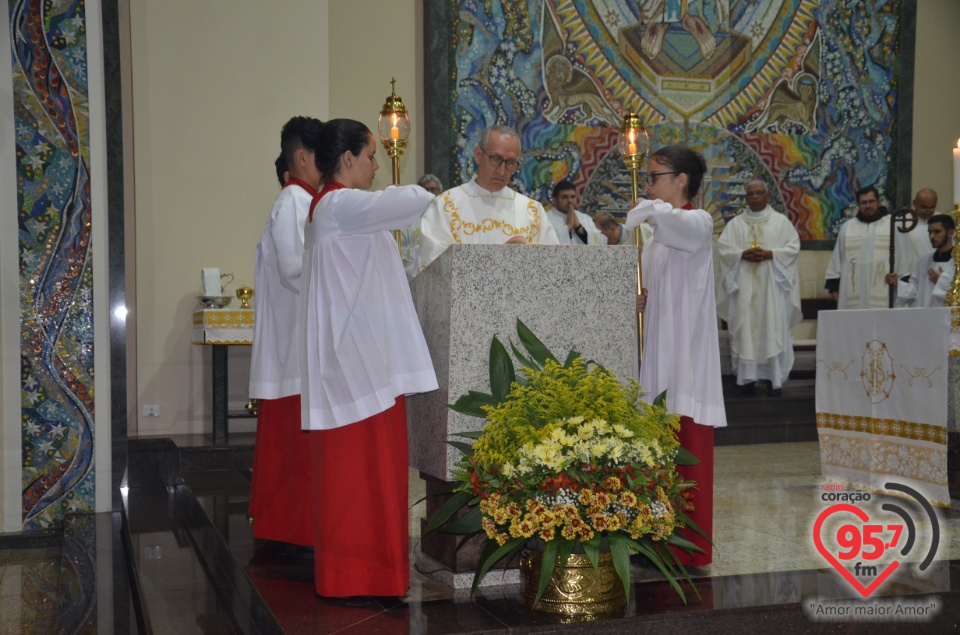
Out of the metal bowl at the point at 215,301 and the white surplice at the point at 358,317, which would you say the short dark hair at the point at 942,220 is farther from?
the white surplice at the point at 358,317

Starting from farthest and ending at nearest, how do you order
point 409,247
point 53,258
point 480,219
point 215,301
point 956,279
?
point 409,247 < point 215,301 < point 956,279 < point 53,258 < point 480,219

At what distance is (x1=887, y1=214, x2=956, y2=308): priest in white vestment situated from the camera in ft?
25.6

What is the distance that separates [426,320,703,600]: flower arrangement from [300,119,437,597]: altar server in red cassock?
8.5 inches

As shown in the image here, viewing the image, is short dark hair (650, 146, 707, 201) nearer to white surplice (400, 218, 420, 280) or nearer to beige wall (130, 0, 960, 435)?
white surplice (400, 218, 420, 280)

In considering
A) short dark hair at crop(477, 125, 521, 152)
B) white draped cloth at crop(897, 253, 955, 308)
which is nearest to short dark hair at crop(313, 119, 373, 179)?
short dark hair at crop(477, 125, 521, 152)

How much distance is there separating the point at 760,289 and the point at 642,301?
556cm

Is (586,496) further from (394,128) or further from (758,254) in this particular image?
(758,254)

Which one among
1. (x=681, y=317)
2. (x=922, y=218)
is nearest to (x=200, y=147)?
(x=681, y=317)

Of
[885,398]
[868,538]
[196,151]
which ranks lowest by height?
[868,538]

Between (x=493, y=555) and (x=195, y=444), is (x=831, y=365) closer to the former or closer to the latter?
(x=493, y=555)

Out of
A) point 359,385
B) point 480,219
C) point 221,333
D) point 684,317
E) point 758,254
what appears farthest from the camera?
point 758,254

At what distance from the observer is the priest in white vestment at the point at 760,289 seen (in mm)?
8891

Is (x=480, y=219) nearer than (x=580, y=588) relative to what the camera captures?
No

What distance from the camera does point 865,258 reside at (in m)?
9.57
